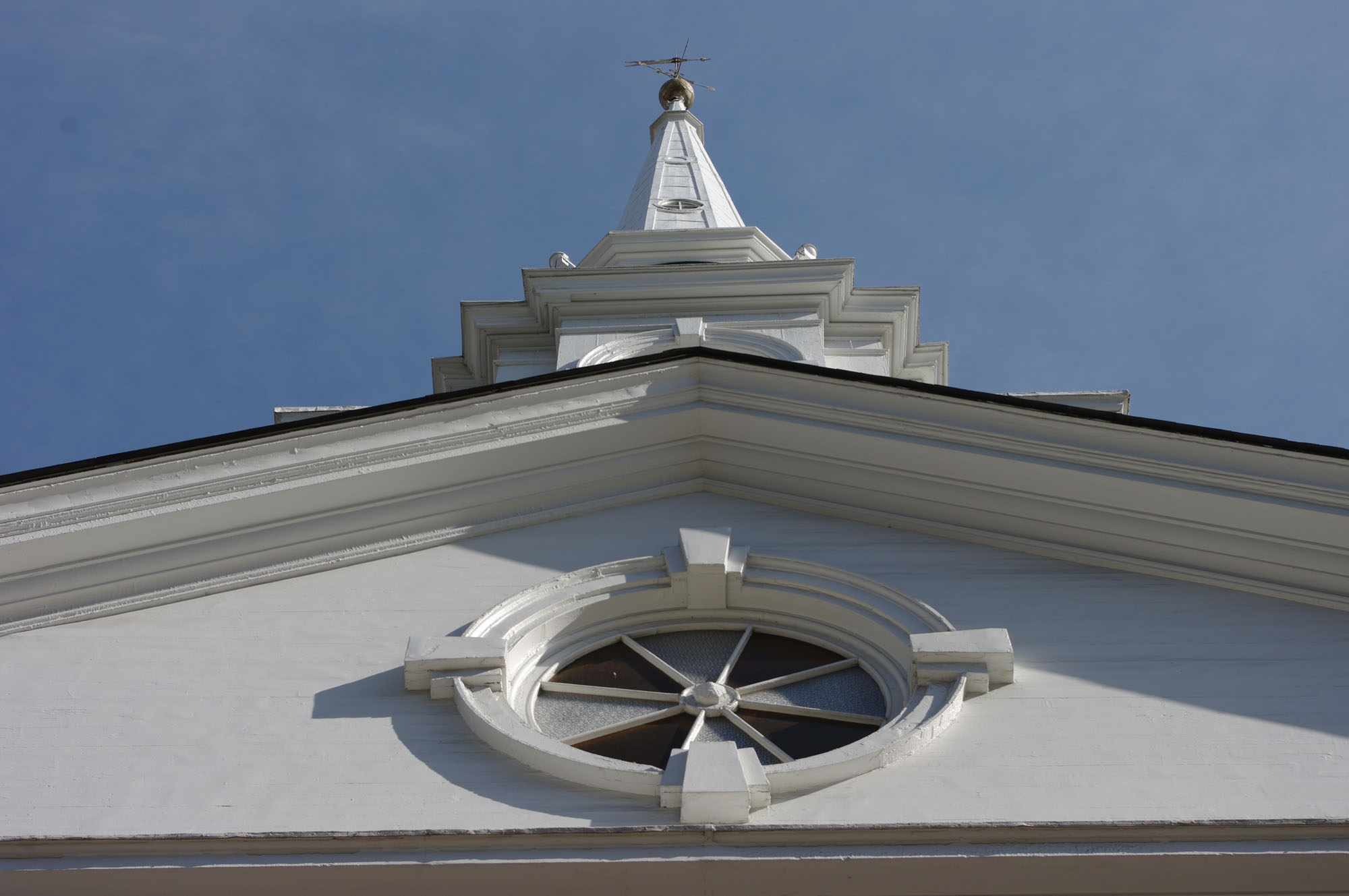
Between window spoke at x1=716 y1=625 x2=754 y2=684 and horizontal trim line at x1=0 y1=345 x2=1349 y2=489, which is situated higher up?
horizontal trim line at x1=0 y1=345 x2=1349 y2=489

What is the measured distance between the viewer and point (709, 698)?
7.03 meters

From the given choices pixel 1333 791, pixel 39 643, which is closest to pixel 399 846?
pixel 39 643

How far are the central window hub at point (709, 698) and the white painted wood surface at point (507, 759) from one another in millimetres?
1065

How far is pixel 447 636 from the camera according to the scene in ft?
23.5

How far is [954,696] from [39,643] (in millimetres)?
4525

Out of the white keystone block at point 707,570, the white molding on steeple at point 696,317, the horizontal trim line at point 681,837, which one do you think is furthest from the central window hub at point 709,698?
the white molding on steeple at point 696,317

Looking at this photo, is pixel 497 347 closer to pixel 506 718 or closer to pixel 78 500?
pixel 78 500

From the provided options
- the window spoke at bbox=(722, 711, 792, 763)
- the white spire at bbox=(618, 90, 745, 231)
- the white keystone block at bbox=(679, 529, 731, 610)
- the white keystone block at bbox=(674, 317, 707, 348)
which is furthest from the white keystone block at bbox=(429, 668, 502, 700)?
the white spire at bbox=(618, 90, 745, 231)

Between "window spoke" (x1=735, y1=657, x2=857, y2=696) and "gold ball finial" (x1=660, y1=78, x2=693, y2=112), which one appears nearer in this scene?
"window spoke" (x1=735, y1=657, x2=857, y2=696)

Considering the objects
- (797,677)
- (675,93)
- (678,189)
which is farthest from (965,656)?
(675,93)

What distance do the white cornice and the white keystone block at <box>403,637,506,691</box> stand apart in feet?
4.24

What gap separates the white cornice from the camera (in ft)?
24.8

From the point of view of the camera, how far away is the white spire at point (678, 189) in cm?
2052

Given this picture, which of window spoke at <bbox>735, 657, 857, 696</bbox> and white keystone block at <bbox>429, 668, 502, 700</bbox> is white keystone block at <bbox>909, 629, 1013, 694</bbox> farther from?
white keystone block at <bbox>429, 668, 502, 700</bbox>
